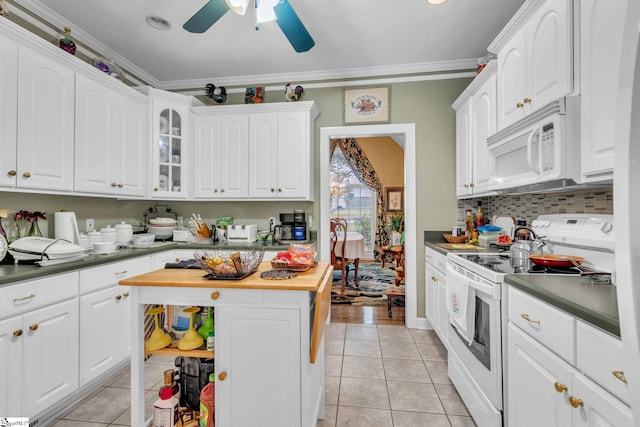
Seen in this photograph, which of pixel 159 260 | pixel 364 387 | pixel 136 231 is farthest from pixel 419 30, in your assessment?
pixel 136 231

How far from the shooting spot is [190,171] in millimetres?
3330

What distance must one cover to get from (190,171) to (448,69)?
3.09 metres

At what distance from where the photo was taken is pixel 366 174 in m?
7.16

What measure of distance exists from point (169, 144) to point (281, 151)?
122cm

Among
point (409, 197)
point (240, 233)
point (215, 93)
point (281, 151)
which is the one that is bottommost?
point (240, 233)

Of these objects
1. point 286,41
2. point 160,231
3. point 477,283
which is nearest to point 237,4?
point 286,41

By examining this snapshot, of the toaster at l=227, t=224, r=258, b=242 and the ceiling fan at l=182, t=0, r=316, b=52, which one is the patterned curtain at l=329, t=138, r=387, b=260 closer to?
the toaster at l=227, t=224, r=258, b=242

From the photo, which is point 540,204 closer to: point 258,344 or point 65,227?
point 258,344

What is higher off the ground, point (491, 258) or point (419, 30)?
point (419, 30)

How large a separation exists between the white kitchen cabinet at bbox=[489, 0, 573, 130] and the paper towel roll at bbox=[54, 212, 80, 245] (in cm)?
336

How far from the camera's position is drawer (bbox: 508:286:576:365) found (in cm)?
104

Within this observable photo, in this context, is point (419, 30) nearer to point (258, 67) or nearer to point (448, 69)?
point (448, 69)

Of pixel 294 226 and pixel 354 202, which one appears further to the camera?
pixel 354 202

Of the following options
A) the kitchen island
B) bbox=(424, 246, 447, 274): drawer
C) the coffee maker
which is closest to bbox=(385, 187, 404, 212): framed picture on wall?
bbox=(424, 246, 447, 274): drawer
